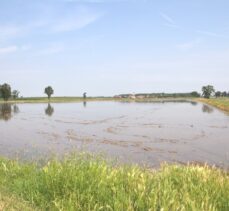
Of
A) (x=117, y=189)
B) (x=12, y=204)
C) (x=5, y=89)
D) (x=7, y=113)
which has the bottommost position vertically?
(x=7, y=113)

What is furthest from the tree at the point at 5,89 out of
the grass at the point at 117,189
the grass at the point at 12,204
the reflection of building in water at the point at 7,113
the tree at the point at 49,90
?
the grass at the point at 12,204

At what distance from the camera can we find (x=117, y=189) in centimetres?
856

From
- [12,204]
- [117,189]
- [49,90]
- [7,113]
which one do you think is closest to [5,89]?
[49,90]

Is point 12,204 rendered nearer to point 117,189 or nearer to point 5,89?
point 117,189

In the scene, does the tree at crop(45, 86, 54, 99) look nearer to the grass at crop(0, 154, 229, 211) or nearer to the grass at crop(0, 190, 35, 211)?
the grass at crop(0, 154, 229, 211)

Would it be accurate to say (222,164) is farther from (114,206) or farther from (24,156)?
(114,206)

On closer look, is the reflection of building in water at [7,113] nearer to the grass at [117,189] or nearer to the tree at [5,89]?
the grass at [117,189]

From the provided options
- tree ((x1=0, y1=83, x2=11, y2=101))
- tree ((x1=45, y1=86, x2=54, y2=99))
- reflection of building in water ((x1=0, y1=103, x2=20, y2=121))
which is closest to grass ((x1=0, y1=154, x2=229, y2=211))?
reflection of building in water ((x1=0, y1=103, x2=20, y2=121))

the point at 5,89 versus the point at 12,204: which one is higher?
the point at 5,89

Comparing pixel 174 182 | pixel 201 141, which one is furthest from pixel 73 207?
pixel 201 141

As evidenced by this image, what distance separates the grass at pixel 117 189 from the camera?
25.9 feet

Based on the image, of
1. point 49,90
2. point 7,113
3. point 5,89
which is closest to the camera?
point 7,113

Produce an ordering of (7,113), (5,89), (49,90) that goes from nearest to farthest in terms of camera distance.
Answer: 1. (7,113)
2. (5,89)
3. (49,90)

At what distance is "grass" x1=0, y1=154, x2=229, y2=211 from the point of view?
789 cm
